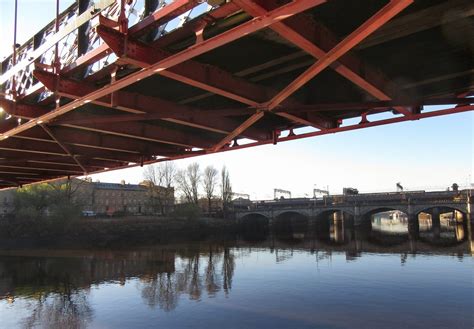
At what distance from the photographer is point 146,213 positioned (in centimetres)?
9512

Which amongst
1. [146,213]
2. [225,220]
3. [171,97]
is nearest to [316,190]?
[225,220]

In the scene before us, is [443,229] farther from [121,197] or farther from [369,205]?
[121,197]

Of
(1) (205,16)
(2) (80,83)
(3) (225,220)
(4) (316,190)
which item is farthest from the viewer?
(4) (316,190)

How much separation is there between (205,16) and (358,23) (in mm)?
2799

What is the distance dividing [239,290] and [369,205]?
252ft

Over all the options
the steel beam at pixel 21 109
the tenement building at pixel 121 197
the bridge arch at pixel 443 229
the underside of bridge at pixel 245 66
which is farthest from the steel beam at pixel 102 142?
the tenement building at pixel 121 197

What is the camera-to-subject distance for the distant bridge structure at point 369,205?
301 feet

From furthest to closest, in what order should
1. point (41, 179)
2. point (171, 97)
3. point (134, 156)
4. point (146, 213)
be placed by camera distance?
point (146, 213) < point (41, 179) < point (134, 156) < point (171, 97)

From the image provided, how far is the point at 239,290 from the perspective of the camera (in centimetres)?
3116

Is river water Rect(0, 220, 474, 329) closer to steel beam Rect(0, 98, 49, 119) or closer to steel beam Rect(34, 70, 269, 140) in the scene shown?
steel beam Rect(34, 70, 269, 140)

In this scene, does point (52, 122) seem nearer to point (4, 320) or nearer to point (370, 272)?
point (4, 320)

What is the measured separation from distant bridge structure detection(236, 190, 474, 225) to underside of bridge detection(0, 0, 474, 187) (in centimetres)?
8854

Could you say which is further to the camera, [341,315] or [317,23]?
[341,315]

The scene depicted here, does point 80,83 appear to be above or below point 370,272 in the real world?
above
